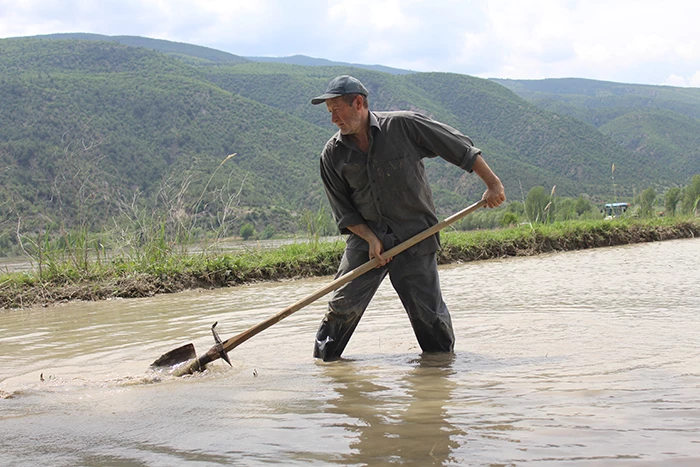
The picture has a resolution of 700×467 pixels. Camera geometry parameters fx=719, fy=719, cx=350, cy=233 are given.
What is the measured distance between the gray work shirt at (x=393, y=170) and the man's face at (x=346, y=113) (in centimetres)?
9

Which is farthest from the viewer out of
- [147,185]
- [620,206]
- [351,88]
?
[147,185]

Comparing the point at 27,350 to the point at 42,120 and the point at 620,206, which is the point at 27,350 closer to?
the point at 620,206

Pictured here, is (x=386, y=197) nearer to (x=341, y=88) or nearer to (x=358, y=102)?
(x=358, y=102)

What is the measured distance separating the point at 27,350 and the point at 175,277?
304 cm

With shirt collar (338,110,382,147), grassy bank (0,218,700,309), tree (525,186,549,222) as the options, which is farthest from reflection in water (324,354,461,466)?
tree (525,186,549,222)

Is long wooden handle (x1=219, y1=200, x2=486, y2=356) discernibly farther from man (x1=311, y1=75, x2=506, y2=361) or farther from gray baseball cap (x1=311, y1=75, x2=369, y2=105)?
gray baseball cap (x1=311, y1=75, x2=369, y2=105)

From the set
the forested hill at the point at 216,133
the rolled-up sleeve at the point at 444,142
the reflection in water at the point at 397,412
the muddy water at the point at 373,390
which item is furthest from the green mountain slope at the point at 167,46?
the reflection in water at the point at 397,412

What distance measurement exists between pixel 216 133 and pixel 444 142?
3495 centimetres

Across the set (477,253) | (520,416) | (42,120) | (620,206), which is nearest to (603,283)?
(477,253)

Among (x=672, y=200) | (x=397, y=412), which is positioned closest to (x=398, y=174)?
(x=397, y=412)

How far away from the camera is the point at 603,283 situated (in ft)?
23.2

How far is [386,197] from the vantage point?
12.7 ft

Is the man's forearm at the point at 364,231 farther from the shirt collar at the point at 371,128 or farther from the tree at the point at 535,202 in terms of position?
the tree at the point at 535,202

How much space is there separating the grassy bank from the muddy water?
78 cm
